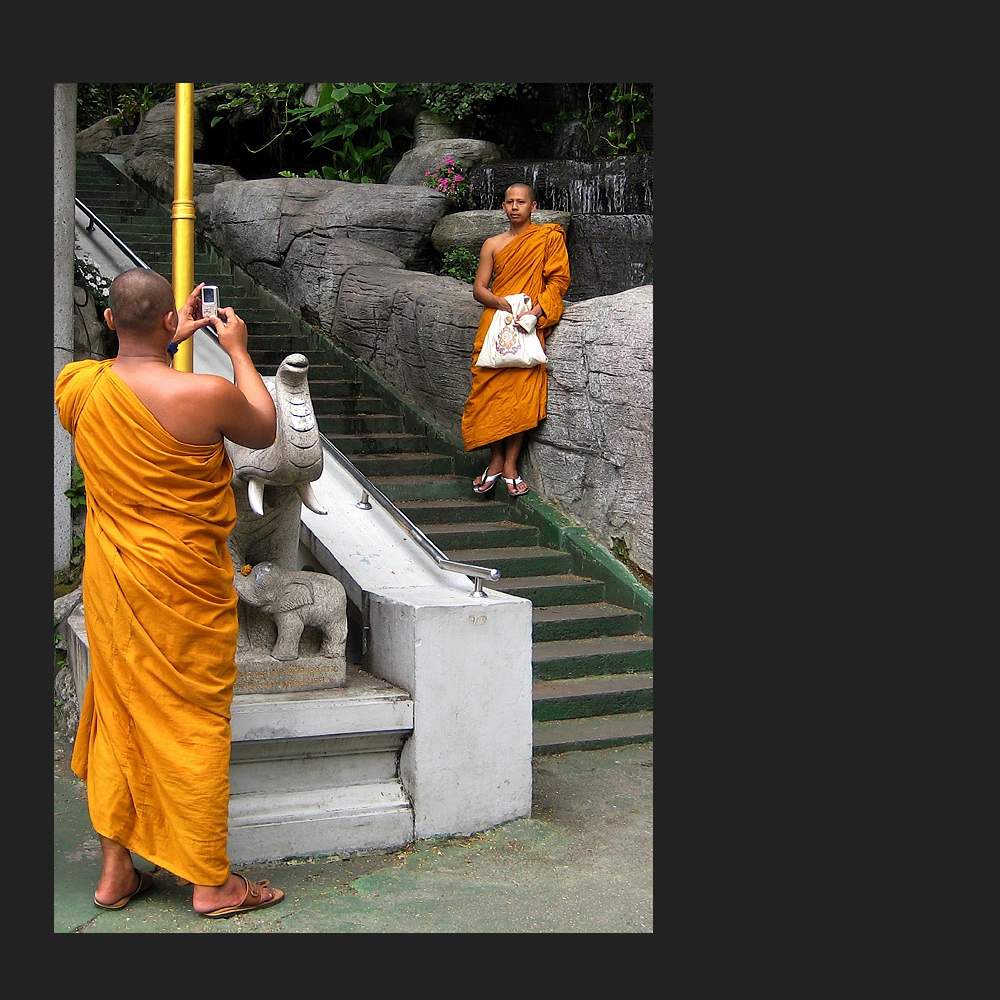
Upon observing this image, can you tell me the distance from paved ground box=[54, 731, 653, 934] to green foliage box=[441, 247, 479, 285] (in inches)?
226

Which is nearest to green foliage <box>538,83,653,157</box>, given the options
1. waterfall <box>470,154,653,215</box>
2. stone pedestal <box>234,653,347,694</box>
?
waterfall <box>470,154,653,215</box>

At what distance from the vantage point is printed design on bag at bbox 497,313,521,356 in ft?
21.8

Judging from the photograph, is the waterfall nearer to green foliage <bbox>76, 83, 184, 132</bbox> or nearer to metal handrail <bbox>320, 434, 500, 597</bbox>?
metal handrail <bbox>320, 434, 500, 597</bbox>

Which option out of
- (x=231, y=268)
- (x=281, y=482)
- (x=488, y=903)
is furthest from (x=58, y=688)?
(x=231, y=268)

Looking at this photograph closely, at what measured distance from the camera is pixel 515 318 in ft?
21.9

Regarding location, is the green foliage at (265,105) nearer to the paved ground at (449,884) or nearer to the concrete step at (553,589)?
the concrete step at (553,589)

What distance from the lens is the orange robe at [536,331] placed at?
6.76 m

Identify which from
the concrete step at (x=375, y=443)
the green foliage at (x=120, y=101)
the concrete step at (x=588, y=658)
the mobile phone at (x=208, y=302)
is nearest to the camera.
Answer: the mobile phone at (x=208, y=302)

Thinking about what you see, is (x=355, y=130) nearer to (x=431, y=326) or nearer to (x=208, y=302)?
(x=431, y=326)

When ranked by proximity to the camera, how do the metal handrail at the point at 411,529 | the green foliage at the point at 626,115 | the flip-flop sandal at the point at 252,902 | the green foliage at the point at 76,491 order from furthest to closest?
the green foliage at the point at 626,115 → the green foliage at the point at 76,491 → the metal handrail at the point at 411,529 → the flip-flop sandal at the point at 252,902

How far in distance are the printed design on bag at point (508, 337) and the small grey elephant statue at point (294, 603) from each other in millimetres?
2913

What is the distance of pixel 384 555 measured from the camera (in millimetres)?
4824

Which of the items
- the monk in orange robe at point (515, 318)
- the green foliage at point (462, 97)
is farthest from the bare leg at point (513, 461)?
the green foliage at point (462, 97)

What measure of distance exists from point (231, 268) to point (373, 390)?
2.87 metres
